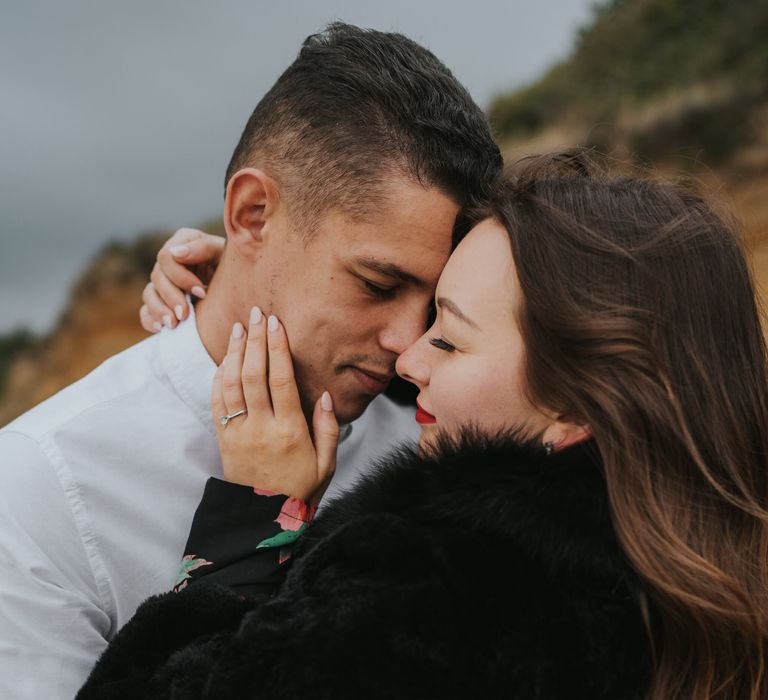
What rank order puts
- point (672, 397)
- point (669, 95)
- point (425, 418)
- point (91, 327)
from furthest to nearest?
point (91, 327) < point (669, 95) < point (425, 418) < point (672, 397)

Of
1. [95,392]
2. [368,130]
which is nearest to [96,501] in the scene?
[95,392]

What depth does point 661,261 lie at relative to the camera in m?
1.82

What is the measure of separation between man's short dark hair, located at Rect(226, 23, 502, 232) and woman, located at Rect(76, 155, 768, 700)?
1.15 feet

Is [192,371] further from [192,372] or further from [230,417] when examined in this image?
[230,417]

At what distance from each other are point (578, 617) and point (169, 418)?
1326 millimetres

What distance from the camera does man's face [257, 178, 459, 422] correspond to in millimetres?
2326

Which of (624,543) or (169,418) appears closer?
(624,543)

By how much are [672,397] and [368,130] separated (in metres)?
1.24

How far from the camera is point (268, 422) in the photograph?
2.22 metres

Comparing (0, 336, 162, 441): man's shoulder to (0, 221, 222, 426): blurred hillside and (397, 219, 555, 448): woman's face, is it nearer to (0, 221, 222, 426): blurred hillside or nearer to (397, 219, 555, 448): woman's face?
→ (397, 219, 555, 448): woman's face

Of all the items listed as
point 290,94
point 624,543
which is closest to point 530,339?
point 624,543

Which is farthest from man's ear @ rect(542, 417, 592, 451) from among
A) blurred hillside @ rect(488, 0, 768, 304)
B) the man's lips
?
blurred hillside @ rect(488, 0, 768, 304)

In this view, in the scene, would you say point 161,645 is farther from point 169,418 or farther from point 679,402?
point 679,402

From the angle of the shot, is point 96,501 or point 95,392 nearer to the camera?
point 96,501
